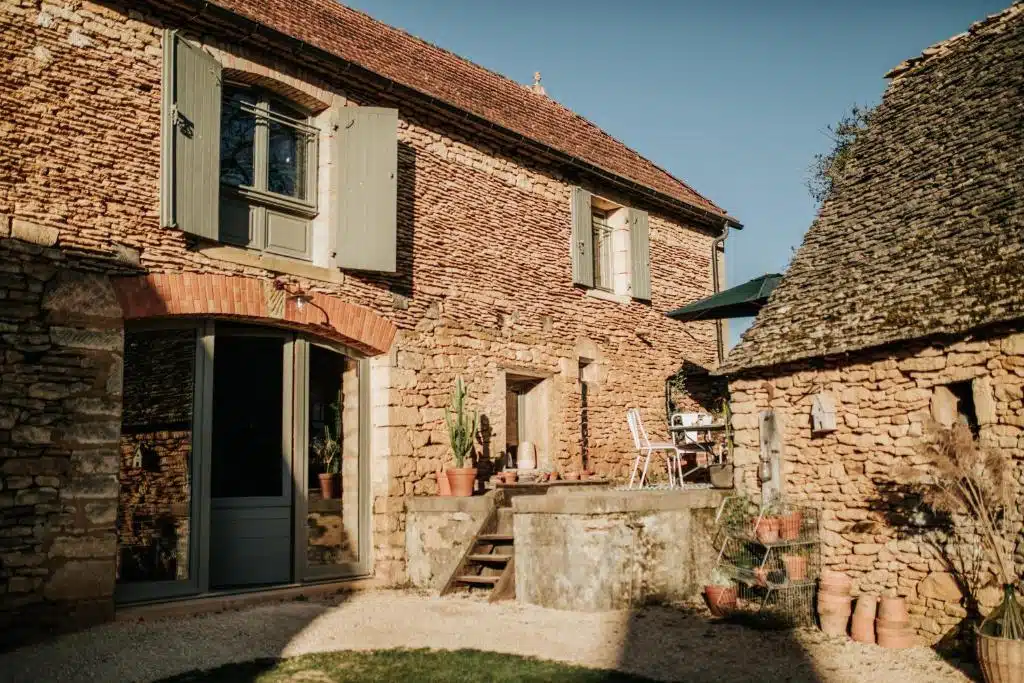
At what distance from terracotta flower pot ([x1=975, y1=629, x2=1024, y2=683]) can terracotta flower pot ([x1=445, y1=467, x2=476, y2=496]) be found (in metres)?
5.29

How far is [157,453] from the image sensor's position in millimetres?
8414

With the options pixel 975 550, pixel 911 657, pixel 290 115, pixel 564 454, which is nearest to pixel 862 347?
pixel 975 550

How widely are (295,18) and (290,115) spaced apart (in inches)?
52.9

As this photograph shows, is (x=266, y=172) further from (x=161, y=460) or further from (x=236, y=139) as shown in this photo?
(x=161, y=460)

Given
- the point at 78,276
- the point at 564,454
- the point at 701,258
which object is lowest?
the point at 564,454

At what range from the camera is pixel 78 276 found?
7.77m

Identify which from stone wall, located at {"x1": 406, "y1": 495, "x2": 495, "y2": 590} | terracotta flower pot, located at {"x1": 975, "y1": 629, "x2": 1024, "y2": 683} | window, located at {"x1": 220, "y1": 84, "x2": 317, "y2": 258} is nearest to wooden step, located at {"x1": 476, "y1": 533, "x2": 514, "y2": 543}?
stone wall, located at {"x1": 406, "y1": 495, "x2": 495, "y2": 590}

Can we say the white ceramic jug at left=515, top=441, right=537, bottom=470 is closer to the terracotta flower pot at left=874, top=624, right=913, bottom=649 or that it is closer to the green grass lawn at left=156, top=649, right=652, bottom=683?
the green grass lawn at left=156, top=649, right=652, bottom=683

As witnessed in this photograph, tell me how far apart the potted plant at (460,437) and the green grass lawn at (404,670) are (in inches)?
129

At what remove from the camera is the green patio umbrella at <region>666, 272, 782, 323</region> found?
12312mm

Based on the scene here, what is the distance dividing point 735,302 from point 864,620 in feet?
17.8

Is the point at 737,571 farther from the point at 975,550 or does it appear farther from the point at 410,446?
the point at 410,446

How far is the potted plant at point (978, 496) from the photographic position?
686cm

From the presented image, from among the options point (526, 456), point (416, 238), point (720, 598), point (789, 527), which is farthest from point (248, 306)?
point (789, 527)
